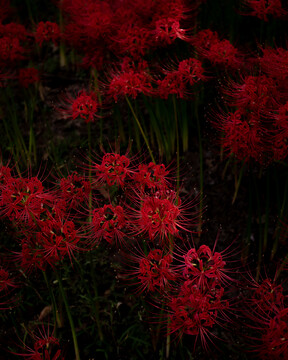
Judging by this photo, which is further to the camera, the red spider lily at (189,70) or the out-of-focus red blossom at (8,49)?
the out-of-focus red blossom at (8,49)

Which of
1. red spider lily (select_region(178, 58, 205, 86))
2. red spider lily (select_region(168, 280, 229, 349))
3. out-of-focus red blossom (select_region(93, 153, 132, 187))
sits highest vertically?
red spider lily (select_region(178, 58, 205, 86))

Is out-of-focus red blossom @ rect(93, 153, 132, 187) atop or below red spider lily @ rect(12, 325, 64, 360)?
atop

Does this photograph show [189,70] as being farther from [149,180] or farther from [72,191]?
[72,191]

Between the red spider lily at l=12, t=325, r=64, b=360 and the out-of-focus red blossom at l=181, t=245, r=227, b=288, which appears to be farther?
the red spider lily at l=12, t=325, r=64, b=360

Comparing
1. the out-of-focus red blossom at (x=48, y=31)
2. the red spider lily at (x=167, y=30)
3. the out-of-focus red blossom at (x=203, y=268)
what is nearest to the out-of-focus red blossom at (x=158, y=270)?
the out-of-focus red blossom at (x=203, y=268)

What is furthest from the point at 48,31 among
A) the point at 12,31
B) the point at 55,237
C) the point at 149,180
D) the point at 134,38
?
the point at 55,237

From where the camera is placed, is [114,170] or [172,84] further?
[172,84]

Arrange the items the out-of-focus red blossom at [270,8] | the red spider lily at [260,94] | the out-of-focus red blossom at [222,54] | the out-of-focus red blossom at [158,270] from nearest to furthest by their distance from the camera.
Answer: the out-of-focus red blossom at [158,270]
the red spider lily at [260,94]
the out-of-focus red blossom at [222,54]
the out-of-focus red blossom at [270,8]

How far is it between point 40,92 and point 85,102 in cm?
167

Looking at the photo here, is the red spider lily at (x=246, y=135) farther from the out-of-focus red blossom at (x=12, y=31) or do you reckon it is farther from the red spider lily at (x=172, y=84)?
the out-of-focus red blossom at (x=12, y=31)

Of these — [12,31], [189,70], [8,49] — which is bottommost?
[189,70]

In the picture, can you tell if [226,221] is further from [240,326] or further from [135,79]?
[135,79]

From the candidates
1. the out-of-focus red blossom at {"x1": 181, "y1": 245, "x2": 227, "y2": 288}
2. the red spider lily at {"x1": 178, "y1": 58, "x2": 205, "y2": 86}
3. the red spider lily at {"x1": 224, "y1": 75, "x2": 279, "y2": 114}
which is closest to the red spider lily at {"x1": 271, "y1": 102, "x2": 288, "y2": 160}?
the red spider lily at {"x1": 224, "y1": 75, "x2": 279, "y2": 114}

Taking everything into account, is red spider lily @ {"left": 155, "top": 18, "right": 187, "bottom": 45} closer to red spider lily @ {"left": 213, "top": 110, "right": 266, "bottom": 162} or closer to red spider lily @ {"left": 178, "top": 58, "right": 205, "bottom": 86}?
red spider lily @ {"left": 178, "top": 58, "right": 205, "bottom": 86}
